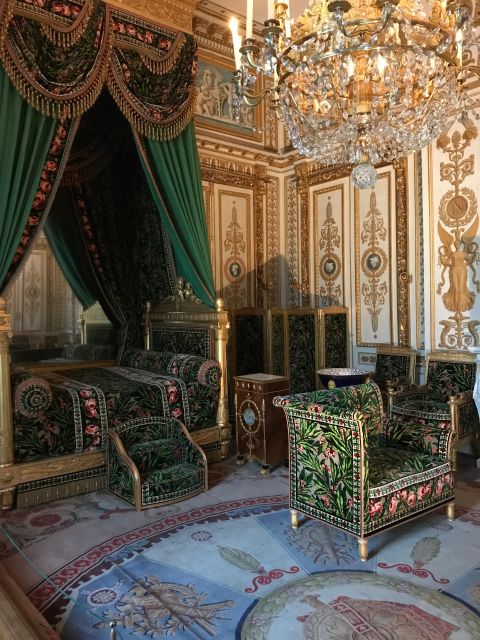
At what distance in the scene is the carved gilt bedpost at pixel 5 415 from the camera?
127 inches

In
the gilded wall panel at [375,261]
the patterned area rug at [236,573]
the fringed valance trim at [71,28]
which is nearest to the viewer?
the patterned area rug at [236,573]

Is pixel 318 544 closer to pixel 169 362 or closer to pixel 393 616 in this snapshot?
pixel 393 616

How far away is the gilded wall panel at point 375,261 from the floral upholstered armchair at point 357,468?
2.33 m

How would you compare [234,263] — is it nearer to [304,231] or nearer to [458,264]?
[304,231]

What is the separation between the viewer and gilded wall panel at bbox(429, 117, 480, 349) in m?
4.58

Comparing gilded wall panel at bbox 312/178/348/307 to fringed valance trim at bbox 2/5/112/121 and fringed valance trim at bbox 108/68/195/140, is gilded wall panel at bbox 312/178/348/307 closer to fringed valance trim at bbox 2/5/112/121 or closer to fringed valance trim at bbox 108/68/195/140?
fringed valance trim at bbox 108/68/195/140

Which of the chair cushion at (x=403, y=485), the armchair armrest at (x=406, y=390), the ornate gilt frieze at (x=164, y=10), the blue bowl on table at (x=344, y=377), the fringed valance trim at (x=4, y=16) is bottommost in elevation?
the chair cushion at (x=403, y=485)

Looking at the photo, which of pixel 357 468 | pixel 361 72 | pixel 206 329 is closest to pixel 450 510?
pixel 357 468

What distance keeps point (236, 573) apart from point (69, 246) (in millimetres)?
3491

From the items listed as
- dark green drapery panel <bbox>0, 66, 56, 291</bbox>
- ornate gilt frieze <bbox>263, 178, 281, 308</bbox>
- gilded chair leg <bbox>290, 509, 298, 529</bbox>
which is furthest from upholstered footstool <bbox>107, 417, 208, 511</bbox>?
ornate gilt frieze <bbox>263, 178, 281, 308</bbox>

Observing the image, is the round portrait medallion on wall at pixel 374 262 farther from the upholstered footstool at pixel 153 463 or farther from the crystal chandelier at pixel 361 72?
the upholstered footstool at pixel 153 463

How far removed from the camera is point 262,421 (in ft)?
12.9

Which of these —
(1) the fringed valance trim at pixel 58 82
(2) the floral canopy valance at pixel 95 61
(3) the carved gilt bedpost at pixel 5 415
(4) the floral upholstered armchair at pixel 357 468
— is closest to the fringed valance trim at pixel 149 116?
(2) the floral canopy valance at pixel 95 61

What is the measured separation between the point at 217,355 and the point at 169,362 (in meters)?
0.42
